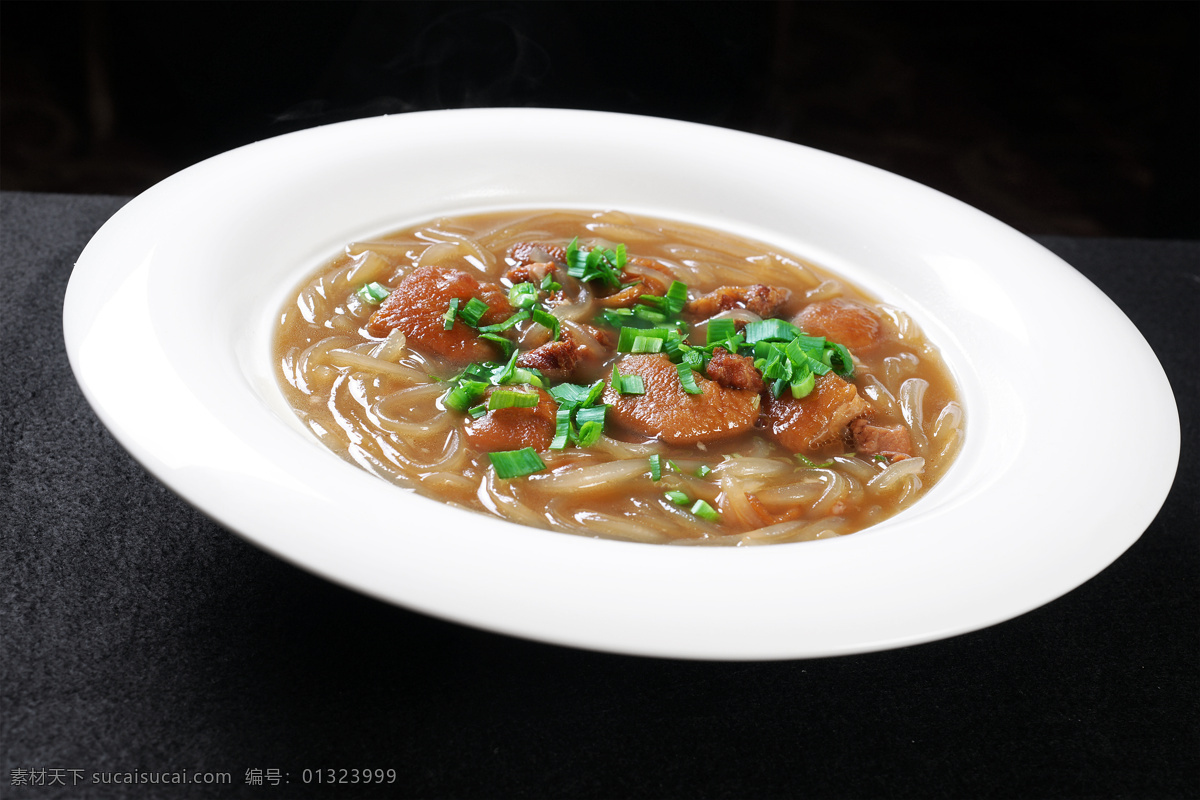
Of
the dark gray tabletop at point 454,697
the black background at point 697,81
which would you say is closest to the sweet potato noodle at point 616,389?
the dark gray tabletop at point 454,697

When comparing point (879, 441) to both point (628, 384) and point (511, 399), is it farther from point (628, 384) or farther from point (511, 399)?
point (511, 399)

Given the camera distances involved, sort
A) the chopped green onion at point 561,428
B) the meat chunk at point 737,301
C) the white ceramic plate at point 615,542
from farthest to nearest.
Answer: the meat chunk at point 737,301 → the chopped green onion at point 561,428 → the white ceramic plate at point 615,542

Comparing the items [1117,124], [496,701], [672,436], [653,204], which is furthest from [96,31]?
[1117,124]

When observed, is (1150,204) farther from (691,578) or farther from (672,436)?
(691,578)

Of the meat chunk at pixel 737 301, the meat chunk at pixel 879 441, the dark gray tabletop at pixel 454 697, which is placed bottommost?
the dark gray tabletop at pixel 454 697

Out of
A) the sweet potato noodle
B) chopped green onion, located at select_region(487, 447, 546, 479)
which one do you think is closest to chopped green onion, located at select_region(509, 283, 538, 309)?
the sweet potato noodle

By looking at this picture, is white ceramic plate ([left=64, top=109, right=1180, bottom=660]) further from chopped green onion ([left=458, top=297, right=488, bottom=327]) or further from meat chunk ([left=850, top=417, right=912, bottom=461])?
chopped green onion ([left=458, top=297, right=488, bottom=327])

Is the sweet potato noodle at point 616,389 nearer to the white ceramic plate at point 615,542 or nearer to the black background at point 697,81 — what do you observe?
the white ceramic plate at point 615,542
